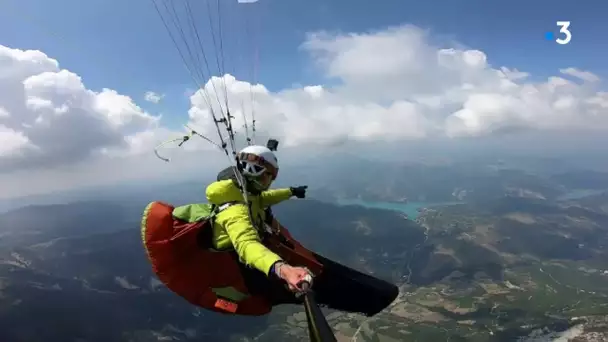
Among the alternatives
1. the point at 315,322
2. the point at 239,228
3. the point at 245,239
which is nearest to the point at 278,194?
the point at 239,228

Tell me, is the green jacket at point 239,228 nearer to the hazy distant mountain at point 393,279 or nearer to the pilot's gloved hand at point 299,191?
the pilot's gloved hand at point 299,191

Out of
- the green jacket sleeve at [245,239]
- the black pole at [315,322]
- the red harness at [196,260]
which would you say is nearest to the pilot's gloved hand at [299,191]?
the red harness at [196,260]

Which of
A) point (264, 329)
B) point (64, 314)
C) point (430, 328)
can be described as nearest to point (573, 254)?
point (430, 328)

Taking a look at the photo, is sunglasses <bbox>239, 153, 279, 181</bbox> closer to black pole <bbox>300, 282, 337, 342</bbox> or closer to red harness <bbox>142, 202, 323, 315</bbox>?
red harness <bbox>142, 202, 323, 315</bbox>

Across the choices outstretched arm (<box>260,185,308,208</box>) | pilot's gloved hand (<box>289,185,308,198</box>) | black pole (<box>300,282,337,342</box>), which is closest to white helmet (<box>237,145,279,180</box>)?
outstretched arm (<box>260,185,308,208</box>)

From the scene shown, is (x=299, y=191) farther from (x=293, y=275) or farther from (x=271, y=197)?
(x=293, y=275)

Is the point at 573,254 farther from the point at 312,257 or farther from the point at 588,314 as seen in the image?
the point at 312,257
